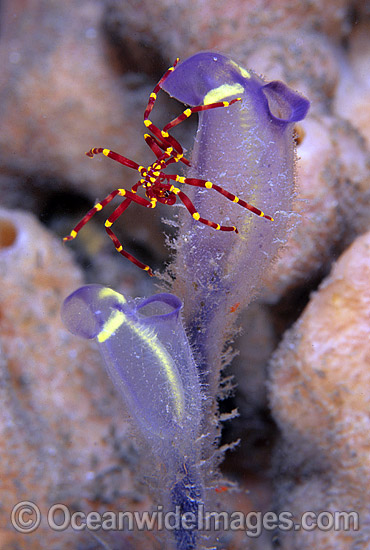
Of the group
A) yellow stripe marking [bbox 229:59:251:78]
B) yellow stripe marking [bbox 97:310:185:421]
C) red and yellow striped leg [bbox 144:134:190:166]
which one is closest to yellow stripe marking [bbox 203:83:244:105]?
yellow stripe marking [bbox 229:59:251:78]

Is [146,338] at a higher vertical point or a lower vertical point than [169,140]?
lower

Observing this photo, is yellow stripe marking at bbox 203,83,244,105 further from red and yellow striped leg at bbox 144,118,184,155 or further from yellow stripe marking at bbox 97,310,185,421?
yellow stripe marking at bbox 97,310,185,421

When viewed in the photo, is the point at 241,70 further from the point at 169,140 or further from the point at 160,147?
the point at 160,147

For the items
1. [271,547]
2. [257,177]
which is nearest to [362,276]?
[257,177]

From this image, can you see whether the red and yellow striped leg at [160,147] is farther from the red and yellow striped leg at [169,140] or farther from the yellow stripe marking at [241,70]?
the yellow stripe marking at [241,70]

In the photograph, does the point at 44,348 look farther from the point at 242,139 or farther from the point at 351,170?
the point at 351,170

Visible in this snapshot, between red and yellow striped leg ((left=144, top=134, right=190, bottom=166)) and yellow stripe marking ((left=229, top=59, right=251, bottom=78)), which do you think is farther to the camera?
red and yellow striped leg ((left=144, top=134, right=190, bottom=166))
